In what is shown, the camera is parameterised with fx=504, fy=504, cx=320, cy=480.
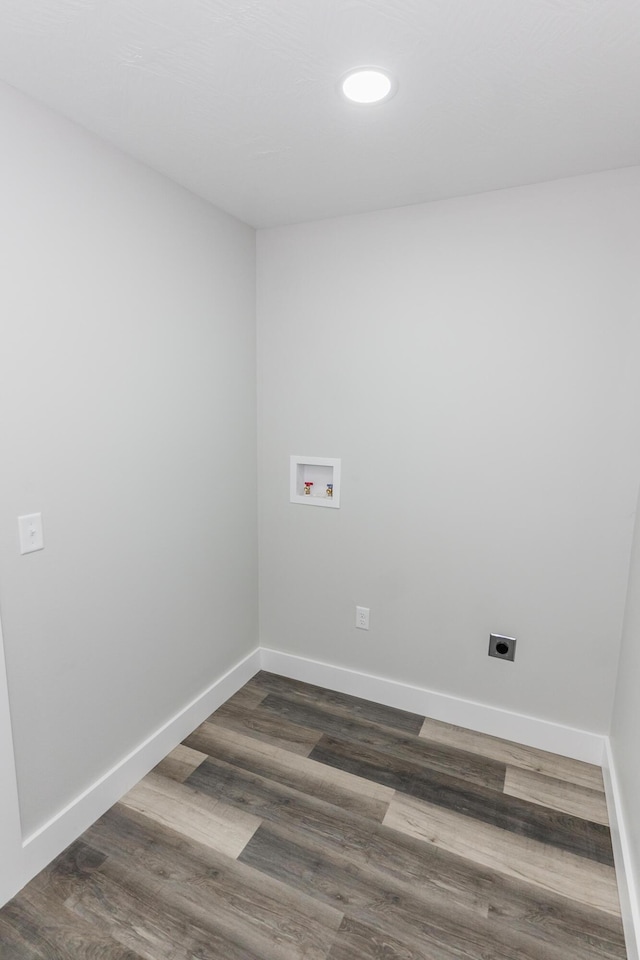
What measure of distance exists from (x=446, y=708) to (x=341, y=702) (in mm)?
529

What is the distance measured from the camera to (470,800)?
197cm

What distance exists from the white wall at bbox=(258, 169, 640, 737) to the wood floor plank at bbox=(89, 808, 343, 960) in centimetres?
113

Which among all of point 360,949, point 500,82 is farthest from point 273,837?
point 500,82

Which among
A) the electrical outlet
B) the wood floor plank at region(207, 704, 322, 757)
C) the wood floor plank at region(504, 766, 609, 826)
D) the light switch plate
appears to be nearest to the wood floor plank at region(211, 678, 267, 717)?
the wood floor plank at region(207, 704, 322, 757)

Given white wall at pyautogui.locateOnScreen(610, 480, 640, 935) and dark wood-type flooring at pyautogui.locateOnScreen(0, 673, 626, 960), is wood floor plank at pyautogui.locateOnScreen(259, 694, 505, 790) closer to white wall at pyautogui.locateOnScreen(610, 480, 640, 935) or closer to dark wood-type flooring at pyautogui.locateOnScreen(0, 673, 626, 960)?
dark wood-type flooring at pyautogui.locateOnScreen(0, 673, 626, 960)

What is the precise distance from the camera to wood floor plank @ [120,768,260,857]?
1.78 m

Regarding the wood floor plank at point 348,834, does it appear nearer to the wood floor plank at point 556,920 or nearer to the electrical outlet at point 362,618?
the wood floor plank at point 556,920

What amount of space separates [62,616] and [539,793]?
1.93m

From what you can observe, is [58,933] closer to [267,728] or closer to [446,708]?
[267,728]

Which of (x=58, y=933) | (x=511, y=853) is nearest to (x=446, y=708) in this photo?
(x=511, y=853)

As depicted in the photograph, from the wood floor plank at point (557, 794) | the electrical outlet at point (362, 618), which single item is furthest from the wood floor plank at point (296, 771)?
the electrical outlet at point (362, 618)

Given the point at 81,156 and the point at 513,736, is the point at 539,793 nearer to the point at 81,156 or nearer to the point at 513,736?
the point at 513,736

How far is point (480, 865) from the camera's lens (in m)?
1.69

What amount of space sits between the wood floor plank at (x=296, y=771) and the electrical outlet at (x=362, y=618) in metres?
0.67
